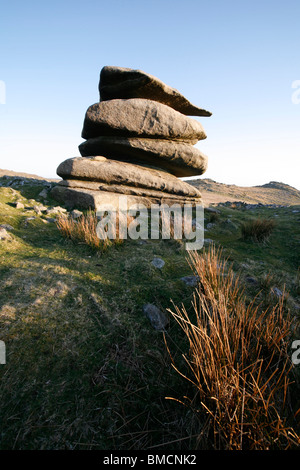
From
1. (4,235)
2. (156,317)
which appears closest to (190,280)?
(156,317)

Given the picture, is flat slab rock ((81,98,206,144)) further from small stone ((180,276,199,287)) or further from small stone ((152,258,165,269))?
small stone ((180,276,199,287))

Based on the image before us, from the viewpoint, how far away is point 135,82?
6777 mm

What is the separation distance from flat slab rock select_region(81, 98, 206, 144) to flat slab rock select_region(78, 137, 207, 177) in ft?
0.77

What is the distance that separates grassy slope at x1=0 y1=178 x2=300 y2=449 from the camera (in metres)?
1.35

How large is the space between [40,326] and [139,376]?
104 centimetres

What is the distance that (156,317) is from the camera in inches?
89.5

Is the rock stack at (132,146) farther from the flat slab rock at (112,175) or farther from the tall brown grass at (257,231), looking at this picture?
the tall brown grass at (257,231)

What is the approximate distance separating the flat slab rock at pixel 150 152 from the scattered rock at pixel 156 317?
19.3ft

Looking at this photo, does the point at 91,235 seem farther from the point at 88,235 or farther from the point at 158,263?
the point at 158,263

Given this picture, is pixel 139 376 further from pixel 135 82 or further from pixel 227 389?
pixel 135 82

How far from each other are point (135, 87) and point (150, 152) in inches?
83.4

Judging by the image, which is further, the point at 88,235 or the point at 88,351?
the point at 88,235
